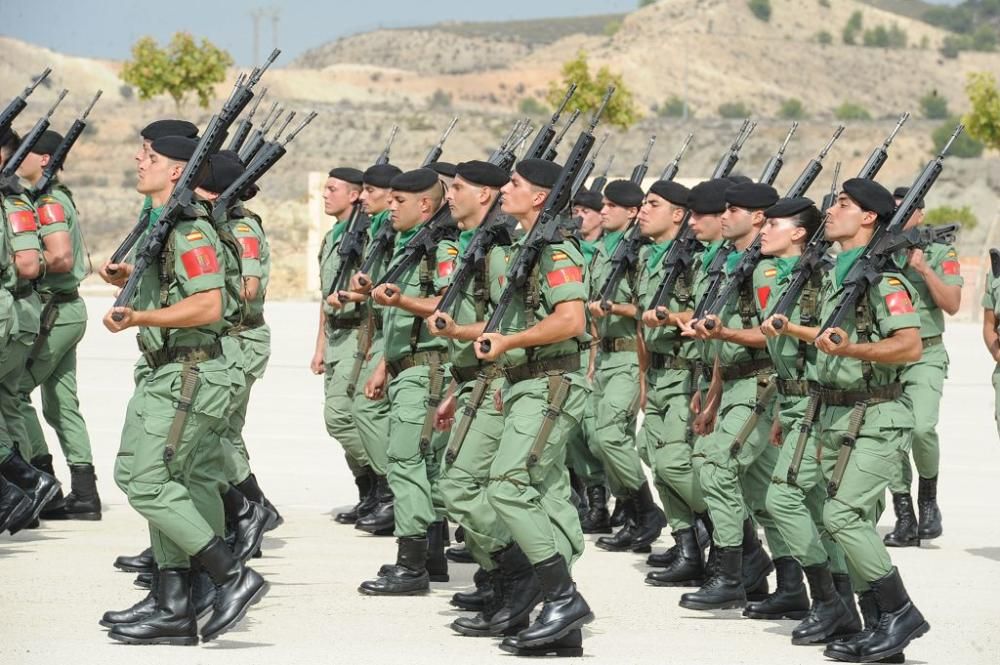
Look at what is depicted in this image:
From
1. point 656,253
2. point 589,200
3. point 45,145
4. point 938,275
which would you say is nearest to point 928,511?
point 938,275

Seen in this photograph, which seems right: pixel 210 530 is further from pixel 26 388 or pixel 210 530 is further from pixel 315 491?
pixel 315 491

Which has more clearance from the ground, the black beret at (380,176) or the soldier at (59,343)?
the black beret at (380,176)

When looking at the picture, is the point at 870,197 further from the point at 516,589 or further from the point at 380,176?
the point at 380,176

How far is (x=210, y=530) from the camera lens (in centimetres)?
750

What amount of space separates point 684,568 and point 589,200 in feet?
11.3

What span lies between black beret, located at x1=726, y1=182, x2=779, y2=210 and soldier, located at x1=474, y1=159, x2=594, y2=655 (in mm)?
1592

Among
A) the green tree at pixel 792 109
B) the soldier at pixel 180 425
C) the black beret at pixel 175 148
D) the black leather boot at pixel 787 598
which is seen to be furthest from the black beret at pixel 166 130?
the green tree at pixel 792 109

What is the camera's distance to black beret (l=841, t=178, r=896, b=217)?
299 inches

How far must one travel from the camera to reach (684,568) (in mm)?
9328

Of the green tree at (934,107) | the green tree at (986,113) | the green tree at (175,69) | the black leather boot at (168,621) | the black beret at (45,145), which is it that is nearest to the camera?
the black leather boot at (168,621)

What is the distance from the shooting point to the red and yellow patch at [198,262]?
7426 millimetres

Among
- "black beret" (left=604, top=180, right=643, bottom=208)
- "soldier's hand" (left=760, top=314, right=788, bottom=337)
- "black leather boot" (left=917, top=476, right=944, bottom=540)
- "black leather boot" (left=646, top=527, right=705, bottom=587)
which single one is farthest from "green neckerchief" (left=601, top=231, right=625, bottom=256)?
"soldier's hand" (left=760, top=314, right=788, bottom=337)

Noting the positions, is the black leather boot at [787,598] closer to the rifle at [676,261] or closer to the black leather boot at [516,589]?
the black leather boot at [516,589]

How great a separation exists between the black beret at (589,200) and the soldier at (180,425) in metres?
4.66
